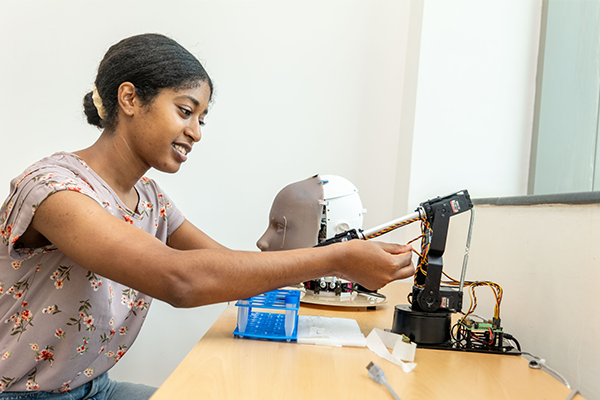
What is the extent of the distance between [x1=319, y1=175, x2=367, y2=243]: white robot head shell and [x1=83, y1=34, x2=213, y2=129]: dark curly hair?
54 centimetres

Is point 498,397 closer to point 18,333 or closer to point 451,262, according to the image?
point 18,333

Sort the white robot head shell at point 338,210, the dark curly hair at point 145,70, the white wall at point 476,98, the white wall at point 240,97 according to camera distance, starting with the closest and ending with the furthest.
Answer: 1. the dark curly hair at point 145,70
2. the white robot head shell at point 338,210
3. the white wall at point 476,98
4. the white wall at point 240,97

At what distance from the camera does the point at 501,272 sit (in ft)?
4.33

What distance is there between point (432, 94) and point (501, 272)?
0.89 metres

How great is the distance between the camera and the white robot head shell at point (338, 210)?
1.42 meters

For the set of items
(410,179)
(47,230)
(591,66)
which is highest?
(591,66)

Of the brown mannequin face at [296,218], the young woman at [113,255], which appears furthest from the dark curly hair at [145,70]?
the brown mannequin face at [296,218]

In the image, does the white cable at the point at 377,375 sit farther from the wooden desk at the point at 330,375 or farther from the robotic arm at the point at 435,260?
the robotic arm at the point at 435,260

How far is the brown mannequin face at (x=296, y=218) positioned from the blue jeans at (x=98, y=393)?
54cm

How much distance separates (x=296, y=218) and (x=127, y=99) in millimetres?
618

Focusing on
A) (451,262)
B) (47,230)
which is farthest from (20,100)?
(451,262)

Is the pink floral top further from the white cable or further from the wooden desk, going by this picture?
the white cable

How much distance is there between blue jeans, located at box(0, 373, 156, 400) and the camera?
941 millimetres

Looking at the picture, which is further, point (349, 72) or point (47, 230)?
point (349, 72)
